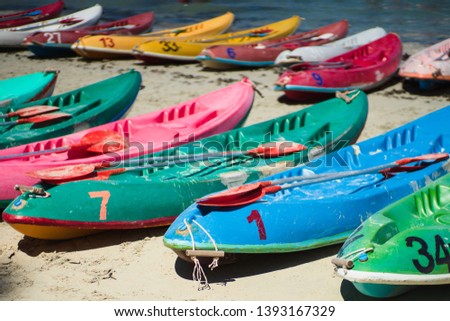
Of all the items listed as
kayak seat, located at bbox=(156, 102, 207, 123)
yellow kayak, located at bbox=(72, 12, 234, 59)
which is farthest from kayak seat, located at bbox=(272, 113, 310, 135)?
yellow kayak, located at bbox=(72, 12, 234, 59)

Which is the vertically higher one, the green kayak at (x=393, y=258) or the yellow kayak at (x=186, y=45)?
the green kayak at (x=393, y=258)

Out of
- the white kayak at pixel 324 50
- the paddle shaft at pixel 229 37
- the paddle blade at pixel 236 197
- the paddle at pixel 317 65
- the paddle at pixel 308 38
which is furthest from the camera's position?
the paddle shaft at pixel 229 37

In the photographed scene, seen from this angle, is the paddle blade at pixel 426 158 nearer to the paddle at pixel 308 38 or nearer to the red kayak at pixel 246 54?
the red kayak at pixel 246 54

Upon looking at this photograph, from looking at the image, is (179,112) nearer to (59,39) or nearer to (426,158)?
(426,158)

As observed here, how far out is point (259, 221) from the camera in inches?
164

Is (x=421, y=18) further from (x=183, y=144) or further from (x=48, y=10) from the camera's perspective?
(x=183, y=144)

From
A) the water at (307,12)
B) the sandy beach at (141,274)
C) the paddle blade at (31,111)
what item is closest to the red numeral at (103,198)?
the sandy beach at (141,274)

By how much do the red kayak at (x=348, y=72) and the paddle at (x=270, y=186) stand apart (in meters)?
2.56

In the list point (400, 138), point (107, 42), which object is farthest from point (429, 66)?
point (107, 42)

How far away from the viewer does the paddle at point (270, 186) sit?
4.24m

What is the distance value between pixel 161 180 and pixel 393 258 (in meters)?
1.70

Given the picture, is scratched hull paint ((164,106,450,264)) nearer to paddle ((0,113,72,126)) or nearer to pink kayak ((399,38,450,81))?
paddle ((0,113,72,126))

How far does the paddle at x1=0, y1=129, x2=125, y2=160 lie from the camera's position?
521cm

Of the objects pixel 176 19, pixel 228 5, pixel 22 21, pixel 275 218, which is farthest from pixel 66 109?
pixel 228 5
